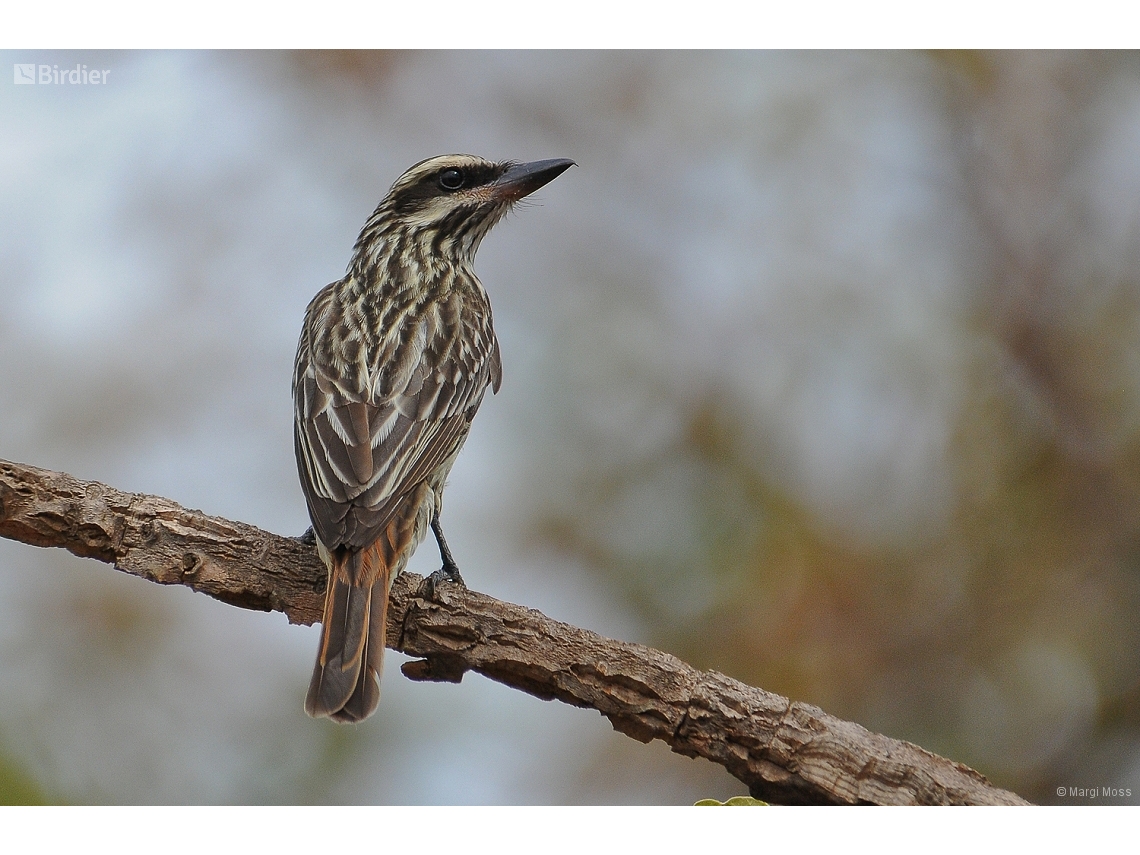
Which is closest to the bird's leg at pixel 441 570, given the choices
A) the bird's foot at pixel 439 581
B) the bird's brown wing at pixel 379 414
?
the bird's foot at pixel 439 581

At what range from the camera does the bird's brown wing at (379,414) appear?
381cm

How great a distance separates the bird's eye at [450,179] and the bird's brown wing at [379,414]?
74 centimetres

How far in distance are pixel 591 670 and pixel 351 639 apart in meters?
0.80

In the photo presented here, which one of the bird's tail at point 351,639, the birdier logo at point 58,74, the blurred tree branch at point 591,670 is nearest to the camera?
the bird's tail at point 351,639

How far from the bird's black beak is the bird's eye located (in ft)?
0.55

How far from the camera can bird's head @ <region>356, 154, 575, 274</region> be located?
17.4ft

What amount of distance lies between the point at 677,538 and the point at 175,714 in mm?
2633

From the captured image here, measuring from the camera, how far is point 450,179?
536 cm

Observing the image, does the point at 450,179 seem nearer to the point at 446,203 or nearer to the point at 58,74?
the point at 446,203

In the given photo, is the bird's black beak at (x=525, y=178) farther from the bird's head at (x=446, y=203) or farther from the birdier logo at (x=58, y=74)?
the birdier logo at (x=58, y=74)

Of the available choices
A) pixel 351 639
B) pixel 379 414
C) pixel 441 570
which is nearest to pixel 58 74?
pixel 379 414

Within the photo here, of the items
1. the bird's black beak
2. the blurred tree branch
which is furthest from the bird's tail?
the bird's black beak

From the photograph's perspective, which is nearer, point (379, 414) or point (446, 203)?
point (379, 414)

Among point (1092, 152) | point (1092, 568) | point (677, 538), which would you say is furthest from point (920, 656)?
point (1092, 152)
